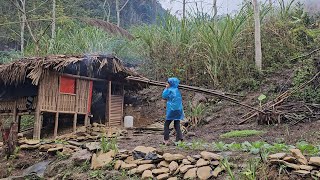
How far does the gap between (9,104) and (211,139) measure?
7712 mm

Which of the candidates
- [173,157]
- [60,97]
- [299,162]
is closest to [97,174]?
[173,157]

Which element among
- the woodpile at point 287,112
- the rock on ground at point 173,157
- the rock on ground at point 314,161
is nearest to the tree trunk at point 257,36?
the woodpile at point 287,112

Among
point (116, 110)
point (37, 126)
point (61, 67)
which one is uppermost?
point (61, 67)

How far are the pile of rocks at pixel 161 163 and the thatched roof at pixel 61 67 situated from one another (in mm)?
5315

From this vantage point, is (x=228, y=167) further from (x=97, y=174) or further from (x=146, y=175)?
(x=97, y=174)

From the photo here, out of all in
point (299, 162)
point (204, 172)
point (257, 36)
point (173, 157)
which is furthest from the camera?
point (257, 36)

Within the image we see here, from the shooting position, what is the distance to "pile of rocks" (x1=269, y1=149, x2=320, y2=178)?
149 inches

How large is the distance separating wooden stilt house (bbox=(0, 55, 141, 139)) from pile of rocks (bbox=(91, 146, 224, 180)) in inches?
215

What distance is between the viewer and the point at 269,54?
12281 millimetres

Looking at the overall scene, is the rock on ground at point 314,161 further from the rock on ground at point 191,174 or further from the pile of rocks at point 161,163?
the rock on ground at point 191,174

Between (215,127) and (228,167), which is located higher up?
(215,127)

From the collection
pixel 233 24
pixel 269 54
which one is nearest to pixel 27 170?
pixel 233 24

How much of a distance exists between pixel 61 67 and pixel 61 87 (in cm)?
78

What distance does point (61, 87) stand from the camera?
11211 millimetres
